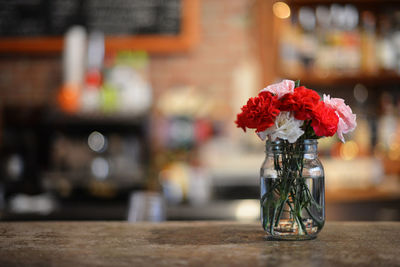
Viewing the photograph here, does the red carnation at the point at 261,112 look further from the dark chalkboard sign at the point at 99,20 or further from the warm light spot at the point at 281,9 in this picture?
the dark chalkboard sign at the point at 99,20

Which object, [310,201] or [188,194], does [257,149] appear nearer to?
[188,194]

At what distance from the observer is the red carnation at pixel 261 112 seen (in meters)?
0.96

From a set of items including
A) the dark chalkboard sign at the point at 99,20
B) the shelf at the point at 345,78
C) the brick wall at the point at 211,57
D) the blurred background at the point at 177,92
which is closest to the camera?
the blurred background at the point at 177,92

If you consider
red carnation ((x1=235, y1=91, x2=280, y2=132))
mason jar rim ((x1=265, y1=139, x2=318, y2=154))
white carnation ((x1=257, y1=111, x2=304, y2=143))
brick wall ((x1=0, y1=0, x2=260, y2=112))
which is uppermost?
brick wall ((x1=0, y1=0, x2=260, y2=112))

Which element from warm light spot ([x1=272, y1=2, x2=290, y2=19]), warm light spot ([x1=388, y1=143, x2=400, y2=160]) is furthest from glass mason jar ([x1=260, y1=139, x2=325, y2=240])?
warm light spot ([x1=388, y1=143, x2=400, y2=160])

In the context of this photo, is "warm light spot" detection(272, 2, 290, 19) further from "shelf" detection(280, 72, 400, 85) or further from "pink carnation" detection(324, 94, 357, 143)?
"pink carnation" detection(324, 94, 357, 143)

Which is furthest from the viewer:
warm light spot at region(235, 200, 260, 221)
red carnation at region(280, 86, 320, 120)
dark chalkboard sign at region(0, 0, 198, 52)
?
dark chalkboard sign at region(0, 0, 198, 52)

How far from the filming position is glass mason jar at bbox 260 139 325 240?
0.98m

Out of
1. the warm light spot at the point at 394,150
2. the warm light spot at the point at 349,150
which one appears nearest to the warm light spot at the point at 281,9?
the warm light spot at the point at 349,150

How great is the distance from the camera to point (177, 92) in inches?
149

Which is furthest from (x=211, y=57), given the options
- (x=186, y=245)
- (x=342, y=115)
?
(x=186, y=245)

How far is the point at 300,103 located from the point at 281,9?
2446mm

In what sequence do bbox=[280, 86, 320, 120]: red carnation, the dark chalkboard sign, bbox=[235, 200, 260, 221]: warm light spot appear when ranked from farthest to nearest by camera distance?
the dark chalkboard sign, bbox=[235, 200, 260, 221]: warm light spot, bbox=[280, 86, 320, 120]: red carnation

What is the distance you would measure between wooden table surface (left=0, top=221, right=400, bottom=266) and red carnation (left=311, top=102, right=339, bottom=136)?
21 cm
